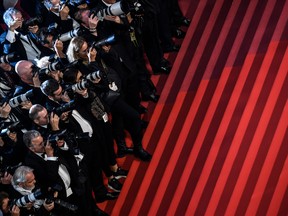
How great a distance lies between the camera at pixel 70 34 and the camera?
3649mm

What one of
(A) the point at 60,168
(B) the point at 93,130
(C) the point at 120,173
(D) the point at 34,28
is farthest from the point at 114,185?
(D) the point at 34,28

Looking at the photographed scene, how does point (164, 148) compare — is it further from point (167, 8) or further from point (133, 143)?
point (167, 8)

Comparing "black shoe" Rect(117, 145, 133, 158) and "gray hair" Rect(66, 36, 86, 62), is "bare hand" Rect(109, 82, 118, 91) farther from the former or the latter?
"black shoe" Rect(117, 145, 133, 158)

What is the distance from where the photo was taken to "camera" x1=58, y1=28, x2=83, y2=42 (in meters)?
3.65

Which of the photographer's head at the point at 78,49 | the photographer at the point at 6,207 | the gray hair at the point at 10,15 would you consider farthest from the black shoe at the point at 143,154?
the gray hair at the point at 10,15

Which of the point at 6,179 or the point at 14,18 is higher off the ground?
the point at 14,18

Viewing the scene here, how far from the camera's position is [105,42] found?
3.50 m

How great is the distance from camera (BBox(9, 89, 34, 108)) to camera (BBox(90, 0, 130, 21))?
0.59 meters

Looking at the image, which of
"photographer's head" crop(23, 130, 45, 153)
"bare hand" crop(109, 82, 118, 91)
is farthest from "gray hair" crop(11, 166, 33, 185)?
"bare hand" crop(109, 82, 118, 91)

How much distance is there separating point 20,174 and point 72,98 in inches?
21.1

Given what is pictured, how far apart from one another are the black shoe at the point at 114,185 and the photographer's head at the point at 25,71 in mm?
768

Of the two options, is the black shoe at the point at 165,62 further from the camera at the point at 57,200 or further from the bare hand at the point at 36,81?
the camera at the point at 57,200

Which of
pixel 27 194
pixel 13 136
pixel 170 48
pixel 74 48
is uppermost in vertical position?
pixel 170 48

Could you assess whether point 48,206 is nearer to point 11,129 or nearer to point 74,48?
point 11,129
